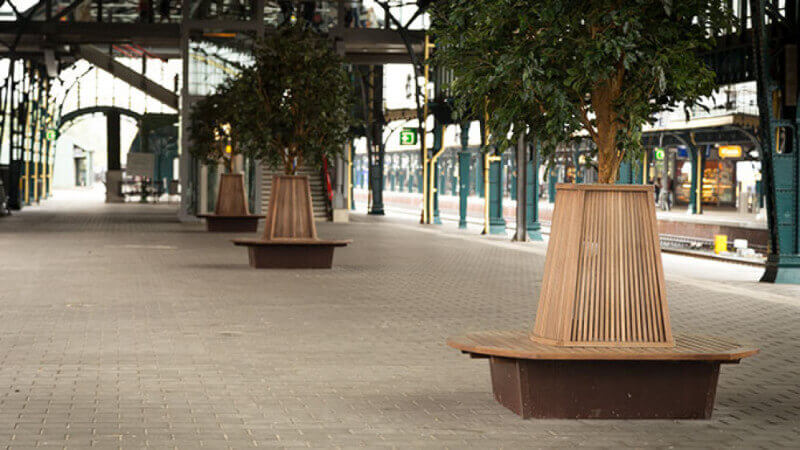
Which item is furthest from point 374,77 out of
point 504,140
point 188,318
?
point 504,140

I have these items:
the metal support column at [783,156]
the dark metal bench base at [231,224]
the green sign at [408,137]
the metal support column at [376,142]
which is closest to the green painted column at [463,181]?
the green sign at [408,137]

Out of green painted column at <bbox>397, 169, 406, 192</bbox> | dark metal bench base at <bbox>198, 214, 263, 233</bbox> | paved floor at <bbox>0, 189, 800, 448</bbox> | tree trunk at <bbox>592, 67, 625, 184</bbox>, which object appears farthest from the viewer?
green painted column at <bbox>397, 169, 406, 192</bbox>

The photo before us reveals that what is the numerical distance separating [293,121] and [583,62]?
13.2 metres

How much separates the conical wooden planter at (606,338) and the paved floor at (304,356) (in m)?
0.17

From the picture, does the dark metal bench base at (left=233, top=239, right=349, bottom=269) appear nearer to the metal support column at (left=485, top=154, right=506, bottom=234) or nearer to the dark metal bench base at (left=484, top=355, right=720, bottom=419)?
the dark metal bench base at (left=484, top=355, right=720, bottom=419)

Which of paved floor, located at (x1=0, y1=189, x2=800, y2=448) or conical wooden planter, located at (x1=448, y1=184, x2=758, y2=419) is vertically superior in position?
conical wooden planter, located at (x1=448, y1=184, x2=758, y2=419)

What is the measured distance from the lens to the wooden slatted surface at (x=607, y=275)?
7.02 meters

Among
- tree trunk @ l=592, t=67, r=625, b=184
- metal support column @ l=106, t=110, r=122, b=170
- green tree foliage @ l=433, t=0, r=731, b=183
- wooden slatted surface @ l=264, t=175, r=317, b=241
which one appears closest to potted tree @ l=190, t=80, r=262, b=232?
wooden slatted surface @ l=264, t=175, r=317, b=241

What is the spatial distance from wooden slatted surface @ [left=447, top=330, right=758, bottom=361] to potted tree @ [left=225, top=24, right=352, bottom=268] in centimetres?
1160

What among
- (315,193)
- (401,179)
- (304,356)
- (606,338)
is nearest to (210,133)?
(315,193)

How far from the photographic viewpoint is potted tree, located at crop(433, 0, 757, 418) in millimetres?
6859

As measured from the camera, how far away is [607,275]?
703 cm

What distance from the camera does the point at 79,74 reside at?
232ft

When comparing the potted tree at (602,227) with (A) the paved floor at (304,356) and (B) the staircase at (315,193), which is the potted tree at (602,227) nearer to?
(A) the paved floor at (304,356)
